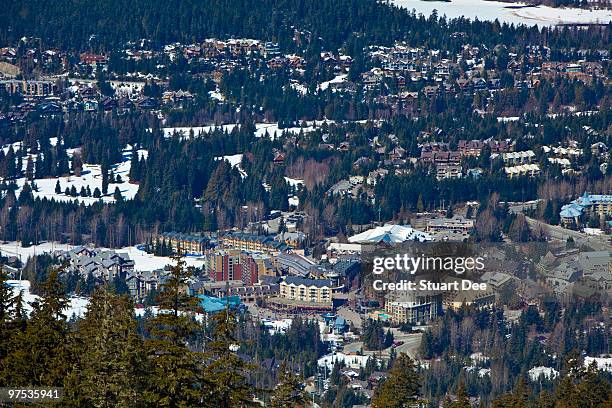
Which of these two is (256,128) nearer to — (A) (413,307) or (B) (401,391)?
(A) (413,307)

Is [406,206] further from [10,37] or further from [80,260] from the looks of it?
[10,37]

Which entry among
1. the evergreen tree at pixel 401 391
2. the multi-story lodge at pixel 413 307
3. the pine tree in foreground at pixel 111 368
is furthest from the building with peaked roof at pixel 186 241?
the pine tree in foreground at pixel 111 368

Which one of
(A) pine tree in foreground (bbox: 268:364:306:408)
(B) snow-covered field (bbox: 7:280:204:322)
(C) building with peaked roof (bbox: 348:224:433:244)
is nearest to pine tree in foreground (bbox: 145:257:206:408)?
(A) pine tree in foreground (bbox: 268:364:306:408)

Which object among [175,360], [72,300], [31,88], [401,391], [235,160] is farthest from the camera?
[31,88]

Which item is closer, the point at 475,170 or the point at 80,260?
the point at 80,260

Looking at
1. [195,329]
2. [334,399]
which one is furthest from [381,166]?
[195,329]

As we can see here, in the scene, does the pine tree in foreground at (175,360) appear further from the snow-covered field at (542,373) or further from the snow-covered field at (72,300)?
the snow-covered field at (72,300)

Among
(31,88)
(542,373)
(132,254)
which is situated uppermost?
(542,373)


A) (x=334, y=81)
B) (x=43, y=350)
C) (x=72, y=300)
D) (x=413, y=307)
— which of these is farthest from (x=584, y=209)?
(x=43, y=350)
